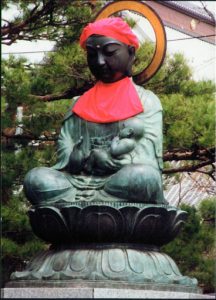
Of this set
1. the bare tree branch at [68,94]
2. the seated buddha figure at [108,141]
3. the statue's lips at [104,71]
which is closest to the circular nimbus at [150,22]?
the seated buddha figure at [108,141]

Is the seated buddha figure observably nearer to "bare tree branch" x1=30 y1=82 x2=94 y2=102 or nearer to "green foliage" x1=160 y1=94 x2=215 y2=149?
"green foliage" x1=160 y1=94 x2=215 y2=149

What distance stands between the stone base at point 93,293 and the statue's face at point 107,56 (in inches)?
74.5

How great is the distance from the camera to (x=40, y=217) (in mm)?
6367

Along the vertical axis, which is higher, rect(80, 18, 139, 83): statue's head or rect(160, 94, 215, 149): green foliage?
rect(80, 18, 139, 83): statue's head

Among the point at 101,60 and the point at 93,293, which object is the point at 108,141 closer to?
the point at 101,60

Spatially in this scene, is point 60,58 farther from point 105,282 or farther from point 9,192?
point 105,282

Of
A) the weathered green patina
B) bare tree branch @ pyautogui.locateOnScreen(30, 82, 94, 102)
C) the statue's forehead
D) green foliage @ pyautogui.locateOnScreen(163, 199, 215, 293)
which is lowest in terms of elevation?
green foliage @ pyautogui.locateOnScreen(163, 199, 215, 293)

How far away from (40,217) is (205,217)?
359cm

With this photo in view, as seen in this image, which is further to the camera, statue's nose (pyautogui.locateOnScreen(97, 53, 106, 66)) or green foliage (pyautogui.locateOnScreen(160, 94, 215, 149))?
green foliage (pyautogui.locateOnScreen(160, 94, 215, 149))

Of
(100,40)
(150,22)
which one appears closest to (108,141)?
(100,40)

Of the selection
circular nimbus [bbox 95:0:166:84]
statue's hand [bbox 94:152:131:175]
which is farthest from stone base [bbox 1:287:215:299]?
circular nimbus [bbox 95:0:166:84]

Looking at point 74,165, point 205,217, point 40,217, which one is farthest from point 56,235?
point 205,217

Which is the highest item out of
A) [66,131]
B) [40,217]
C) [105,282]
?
[66,131]

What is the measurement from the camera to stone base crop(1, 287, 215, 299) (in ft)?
18.9
